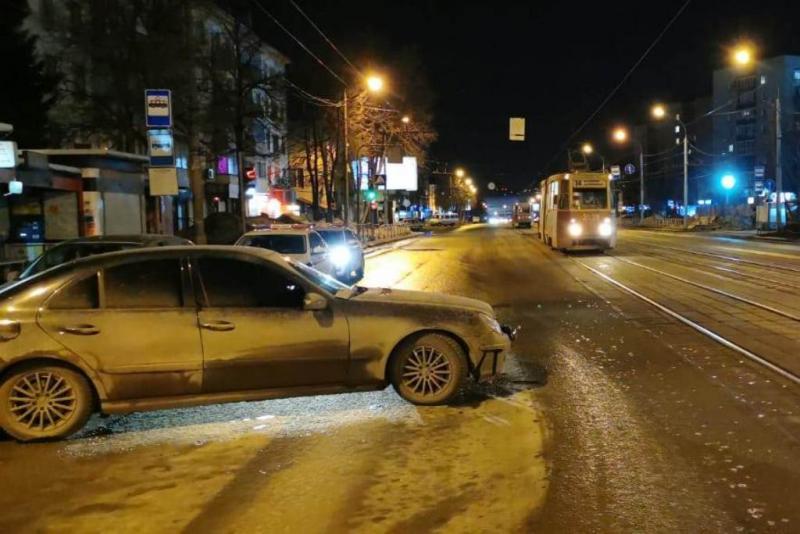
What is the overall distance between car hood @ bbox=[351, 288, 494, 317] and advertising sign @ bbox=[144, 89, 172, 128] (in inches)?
351

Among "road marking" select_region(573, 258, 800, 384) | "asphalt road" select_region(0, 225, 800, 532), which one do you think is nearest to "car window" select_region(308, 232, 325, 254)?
"road marking" select_region(573, 258, 800, 384)

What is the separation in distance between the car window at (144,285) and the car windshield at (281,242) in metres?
9.17

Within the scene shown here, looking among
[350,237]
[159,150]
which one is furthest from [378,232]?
[159,150]

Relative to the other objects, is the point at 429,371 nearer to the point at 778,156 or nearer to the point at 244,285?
the point at 244,285

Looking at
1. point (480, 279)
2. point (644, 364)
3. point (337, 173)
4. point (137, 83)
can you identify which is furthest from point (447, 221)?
point (644, 364)

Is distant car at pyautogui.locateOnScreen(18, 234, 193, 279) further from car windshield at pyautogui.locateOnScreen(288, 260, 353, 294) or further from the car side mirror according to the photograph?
the car side mirror

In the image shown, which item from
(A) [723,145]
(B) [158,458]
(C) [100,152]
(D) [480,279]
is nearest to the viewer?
(B) [158,458]

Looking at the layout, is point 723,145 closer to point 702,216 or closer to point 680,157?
point 680,157

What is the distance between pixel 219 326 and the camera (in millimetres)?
6254

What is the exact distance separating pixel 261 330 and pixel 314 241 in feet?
33.3

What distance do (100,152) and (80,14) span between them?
893 cm

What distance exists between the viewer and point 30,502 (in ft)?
15.7

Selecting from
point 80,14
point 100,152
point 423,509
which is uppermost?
point 80,14

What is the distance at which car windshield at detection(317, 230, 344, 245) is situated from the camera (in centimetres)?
2020
